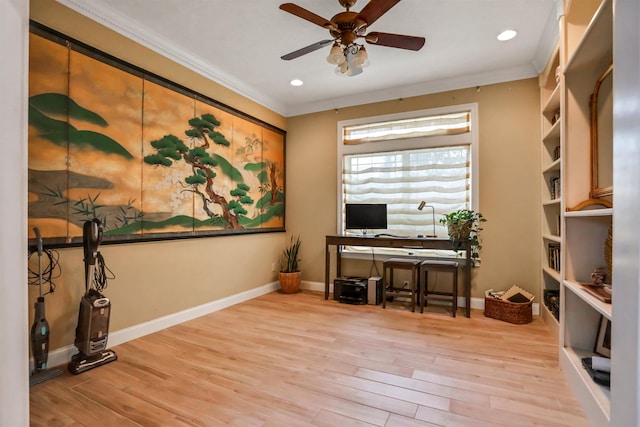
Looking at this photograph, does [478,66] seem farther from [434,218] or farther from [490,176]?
[434,218]

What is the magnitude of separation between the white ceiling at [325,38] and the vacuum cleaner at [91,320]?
1842mm

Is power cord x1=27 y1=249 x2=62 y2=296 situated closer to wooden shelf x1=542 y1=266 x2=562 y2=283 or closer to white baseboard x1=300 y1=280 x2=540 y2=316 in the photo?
white baseboard x1=300 y1=280 x2=540 y2=316

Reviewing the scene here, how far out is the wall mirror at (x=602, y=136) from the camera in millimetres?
1945

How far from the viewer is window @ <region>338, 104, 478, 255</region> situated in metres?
4.08

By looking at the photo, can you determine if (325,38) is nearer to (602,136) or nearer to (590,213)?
(602,136)

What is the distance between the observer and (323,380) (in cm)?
220

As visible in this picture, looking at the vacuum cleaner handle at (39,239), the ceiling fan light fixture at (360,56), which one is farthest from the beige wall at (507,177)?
the vacuum cleaner handle at (39,239)

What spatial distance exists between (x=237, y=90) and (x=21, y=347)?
3.56 metres

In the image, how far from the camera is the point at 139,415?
1815 mm

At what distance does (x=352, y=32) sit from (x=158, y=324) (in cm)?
315

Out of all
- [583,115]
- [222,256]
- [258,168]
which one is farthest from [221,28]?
[583,115]

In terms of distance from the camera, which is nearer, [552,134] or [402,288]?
[552,134]

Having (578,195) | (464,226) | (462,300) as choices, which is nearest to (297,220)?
(464,226)

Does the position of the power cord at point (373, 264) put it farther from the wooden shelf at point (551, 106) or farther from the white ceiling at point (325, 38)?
the wooden shelf at point (551, 106)
